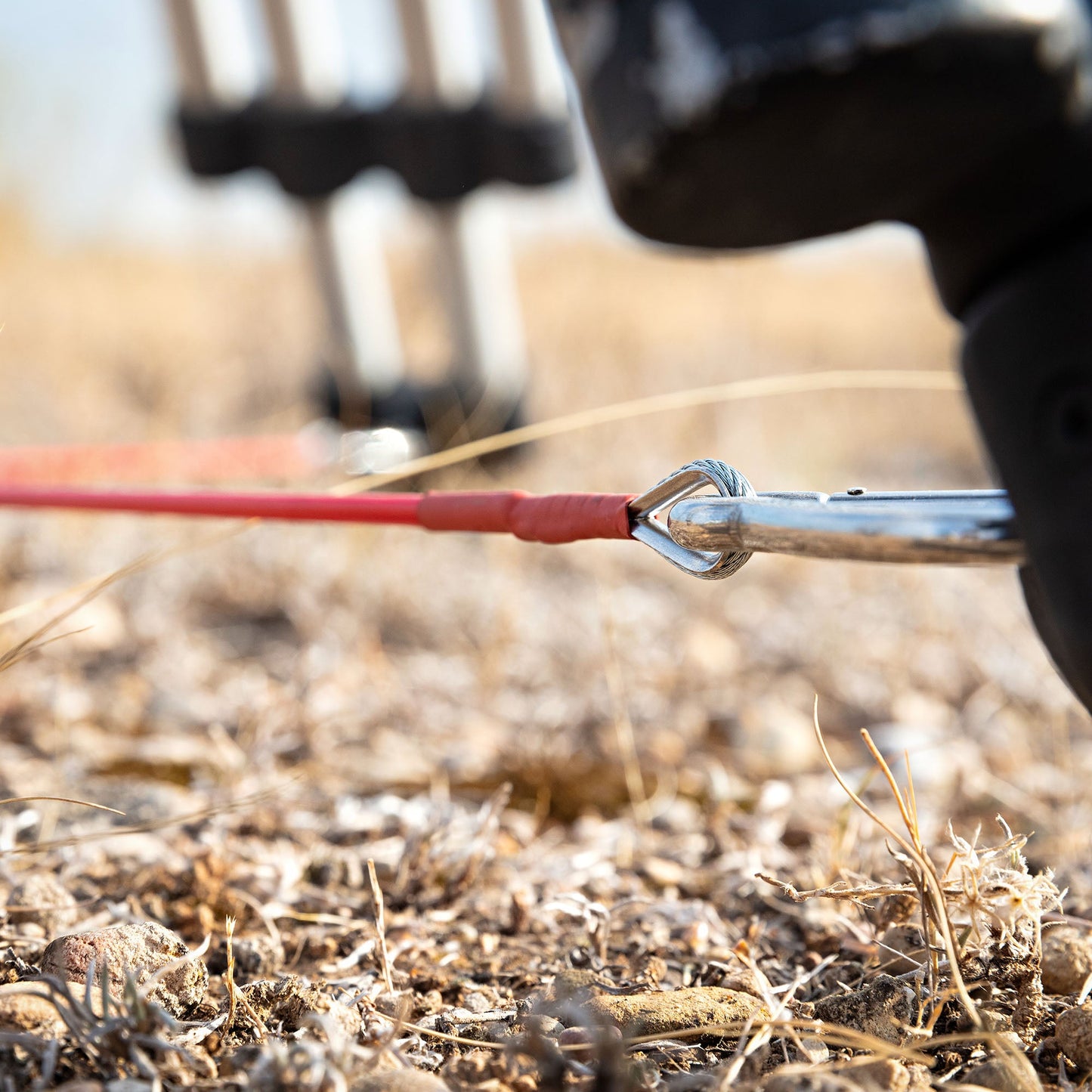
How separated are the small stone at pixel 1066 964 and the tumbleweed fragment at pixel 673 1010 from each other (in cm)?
19

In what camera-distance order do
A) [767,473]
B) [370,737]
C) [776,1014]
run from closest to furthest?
[776,1014]
[370,737]
[767,473]

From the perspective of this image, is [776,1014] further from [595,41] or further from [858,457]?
[858,457]

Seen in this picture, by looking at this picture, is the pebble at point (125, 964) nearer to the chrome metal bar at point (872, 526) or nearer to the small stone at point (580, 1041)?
the small stone at point (580, 1041)

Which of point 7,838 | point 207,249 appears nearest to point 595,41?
point 7,838

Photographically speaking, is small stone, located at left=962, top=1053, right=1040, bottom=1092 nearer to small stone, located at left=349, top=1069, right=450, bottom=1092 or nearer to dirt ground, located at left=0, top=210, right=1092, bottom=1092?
dirt ground, located at left=0, top=210, right=1092, bottom=1092

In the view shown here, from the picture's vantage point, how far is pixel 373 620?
1.57 m

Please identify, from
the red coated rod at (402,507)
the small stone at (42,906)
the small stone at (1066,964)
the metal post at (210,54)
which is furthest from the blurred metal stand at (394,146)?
the small stone at (1066,964)

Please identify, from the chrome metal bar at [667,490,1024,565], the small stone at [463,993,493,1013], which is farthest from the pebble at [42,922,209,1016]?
the chrome metal bar at [667,490,1024,565]

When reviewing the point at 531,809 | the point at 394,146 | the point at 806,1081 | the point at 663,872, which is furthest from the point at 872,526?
the point at 394,146

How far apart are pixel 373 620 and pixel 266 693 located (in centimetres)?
33

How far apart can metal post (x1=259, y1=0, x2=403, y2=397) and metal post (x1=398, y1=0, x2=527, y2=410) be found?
0.53 ft

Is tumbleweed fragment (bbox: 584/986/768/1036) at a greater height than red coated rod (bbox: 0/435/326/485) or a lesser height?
lesser

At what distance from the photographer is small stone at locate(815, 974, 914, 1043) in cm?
56

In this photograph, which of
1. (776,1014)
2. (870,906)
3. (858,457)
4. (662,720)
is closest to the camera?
(776,1014)
